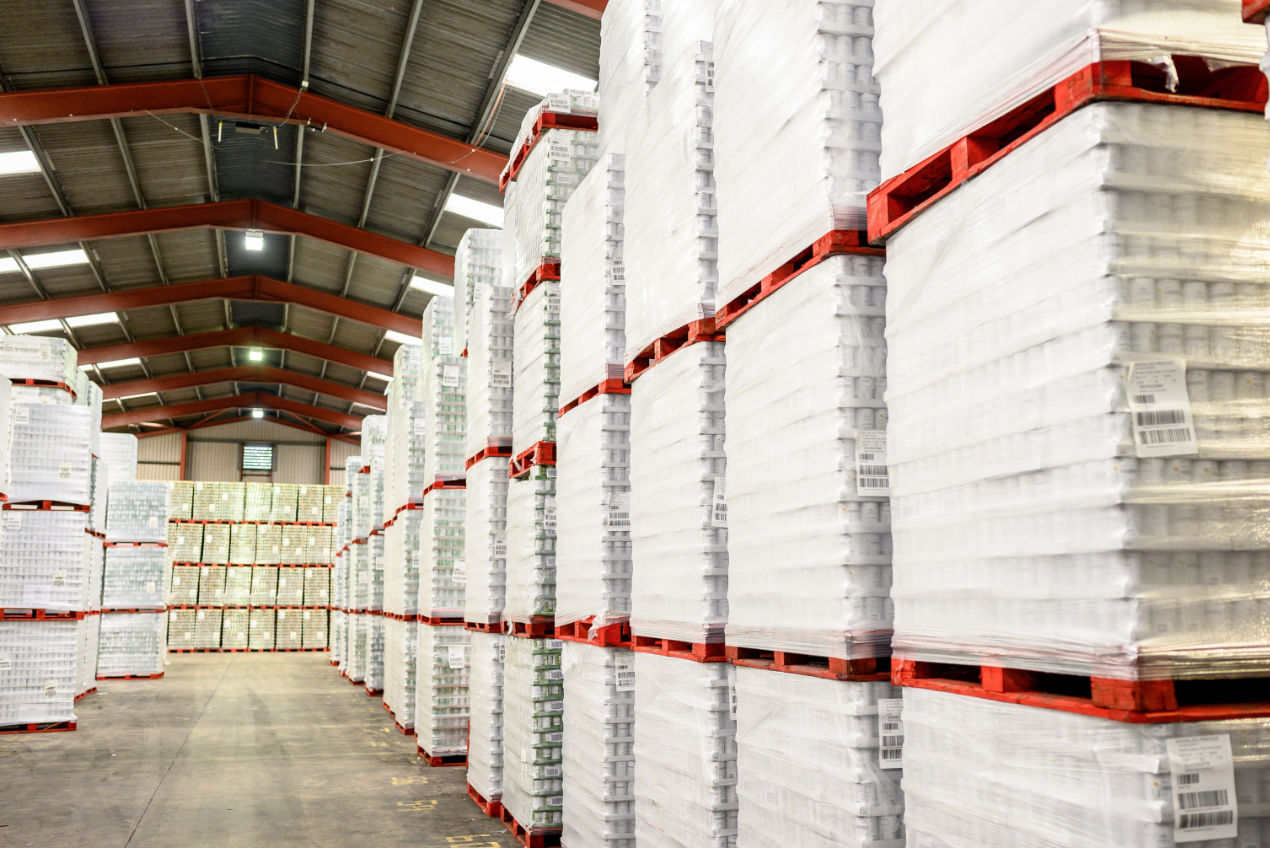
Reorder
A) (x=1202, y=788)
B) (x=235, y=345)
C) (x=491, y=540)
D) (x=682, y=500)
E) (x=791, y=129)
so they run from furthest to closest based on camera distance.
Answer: (x=235, y=345) → (x=491, y=540) → (x=682, y=500) → (x=791, y=129) → (x=1202, y=788)

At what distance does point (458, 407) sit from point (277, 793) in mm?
3648

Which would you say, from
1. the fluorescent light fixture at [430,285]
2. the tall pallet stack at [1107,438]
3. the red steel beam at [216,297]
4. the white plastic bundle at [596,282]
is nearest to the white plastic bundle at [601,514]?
the white plastic bundle at [596,282]

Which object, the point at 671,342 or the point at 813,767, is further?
the point at 671,342

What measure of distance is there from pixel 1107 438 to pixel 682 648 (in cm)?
252

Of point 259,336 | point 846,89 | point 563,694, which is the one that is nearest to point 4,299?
point 259,336

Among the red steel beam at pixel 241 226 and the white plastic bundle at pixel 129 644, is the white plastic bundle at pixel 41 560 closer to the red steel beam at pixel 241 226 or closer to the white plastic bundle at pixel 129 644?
the red steel beam at pixel 241 226

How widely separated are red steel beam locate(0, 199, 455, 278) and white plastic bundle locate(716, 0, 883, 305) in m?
15.2

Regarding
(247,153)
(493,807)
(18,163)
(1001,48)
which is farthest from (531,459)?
(247,153)

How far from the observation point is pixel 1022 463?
233 centimetres

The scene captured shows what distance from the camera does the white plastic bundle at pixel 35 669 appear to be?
11469 mm

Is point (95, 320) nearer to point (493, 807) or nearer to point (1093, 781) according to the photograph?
point (493, 807)

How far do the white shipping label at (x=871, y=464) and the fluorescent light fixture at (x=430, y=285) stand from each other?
1841 centimetres

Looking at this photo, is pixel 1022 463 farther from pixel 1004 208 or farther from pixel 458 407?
pixel 458 407

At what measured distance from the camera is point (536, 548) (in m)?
6.50
